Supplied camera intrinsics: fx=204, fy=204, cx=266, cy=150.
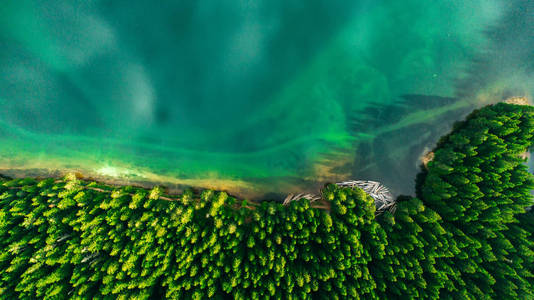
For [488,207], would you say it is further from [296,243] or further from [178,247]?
[178,247]

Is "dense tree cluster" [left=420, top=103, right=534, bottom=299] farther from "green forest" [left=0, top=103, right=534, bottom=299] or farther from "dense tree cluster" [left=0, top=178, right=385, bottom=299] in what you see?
"dense tree cluster" [left=0, top=178, right=385, bottom=299]

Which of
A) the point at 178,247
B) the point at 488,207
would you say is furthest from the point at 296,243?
the point at 488,207

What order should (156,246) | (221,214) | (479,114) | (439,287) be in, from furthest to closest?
1. (479,114)
2. (221,214)
3. (156,246)
4. (439,287)

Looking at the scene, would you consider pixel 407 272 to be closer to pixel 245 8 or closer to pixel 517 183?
pixel 517 183

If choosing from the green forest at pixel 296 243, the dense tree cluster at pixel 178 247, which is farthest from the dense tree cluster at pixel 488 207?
the dense tree cluster at pixel 178 247

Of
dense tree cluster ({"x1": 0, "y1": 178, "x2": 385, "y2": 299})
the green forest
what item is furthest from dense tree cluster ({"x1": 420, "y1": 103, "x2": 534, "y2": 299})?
dense tree cluster ({"x1": 0, "y1": 178, "x2": 385, "y2": 299})

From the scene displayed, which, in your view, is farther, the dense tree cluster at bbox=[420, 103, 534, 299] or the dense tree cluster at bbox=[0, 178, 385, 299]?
the dense tree cluster at bbox=[420, 103, 534, 299]

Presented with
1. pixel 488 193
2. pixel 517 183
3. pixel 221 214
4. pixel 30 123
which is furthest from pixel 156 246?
pixel 517 183

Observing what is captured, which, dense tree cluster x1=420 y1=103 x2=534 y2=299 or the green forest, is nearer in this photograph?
the green forest
